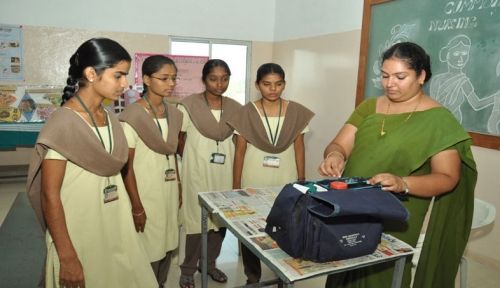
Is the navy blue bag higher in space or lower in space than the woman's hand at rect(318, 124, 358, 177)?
lower

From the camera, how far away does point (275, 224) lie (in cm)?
118

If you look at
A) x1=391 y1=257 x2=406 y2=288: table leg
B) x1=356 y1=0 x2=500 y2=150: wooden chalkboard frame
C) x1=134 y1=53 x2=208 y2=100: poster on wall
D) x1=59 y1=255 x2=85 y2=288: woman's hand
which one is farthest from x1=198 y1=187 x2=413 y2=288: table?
x1=134 y1=53 x2=208 y2=100: poster on wall

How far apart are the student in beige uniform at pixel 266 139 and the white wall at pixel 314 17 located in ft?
5.84

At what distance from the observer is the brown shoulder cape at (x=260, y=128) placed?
2.18 metres

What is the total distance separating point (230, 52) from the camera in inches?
207

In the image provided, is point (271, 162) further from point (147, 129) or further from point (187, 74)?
point (187, 74)

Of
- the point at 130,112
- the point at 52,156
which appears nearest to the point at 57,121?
the point at 52,156

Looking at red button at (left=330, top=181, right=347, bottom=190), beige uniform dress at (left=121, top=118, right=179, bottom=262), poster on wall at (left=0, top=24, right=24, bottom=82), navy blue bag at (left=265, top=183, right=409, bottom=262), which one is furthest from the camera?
poster on wall at (left=0, top=24, right=24, bottom=82)

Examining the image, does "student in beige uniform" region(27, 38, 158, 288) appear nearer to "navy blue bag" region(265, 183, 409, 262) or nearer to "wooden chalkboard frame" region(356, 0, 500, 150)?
"navy blue bag" region(265, 183, 409, 262)

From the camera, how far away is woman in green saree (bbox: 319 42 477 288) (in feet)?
4.52

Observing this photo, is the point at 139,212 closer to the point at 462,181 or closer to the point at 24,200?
the point at 462,181

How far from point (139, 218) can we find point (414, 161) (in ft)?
4.27

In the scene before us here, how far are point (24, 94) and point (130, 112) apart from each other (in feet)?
10.5

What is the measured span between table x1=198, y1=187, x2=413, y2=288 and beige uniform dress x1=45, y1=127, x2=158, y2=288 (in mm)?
347
